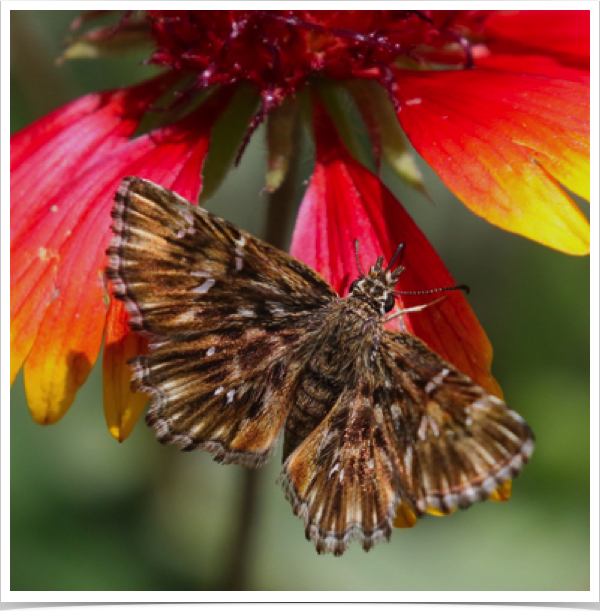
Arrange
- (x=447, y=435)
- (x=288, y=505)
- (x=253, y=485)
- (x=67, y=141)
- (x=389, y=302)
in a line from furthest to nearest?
(x=288, y=505)
(x=253, y=485)
(x=67, y=141)
(x=389, y=302)
(x=447, y=435)

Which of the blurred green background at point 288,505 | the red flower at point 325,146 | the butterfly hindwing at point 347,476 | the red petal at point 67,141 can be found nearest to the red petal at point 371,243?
the red flower at point 325,146

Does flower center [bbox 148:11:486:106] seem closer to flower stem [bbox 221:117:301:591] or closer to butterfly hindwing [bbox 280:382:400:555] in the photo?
flower stem [bbox 221:117:301:591]

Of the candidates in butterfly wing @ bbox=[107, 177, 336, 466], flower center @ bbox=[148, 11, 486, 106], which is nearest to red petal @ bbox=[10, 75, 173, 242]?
flower center @ bbox=[148, 11, 486, 106]

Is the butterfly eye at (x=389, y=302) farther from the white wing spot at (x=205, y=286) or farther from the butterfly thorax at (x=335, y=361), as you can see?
the white wing spot at (x=205, y=286)

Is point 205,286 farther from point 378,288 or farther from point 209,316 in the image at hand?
point 378,288

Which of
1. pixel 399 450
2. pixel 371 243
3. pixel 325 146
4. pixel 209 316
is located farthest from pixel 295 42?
pixel 399 450

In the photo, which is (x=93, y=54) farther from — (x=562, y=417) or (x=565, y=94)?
(x=562, y=417)
